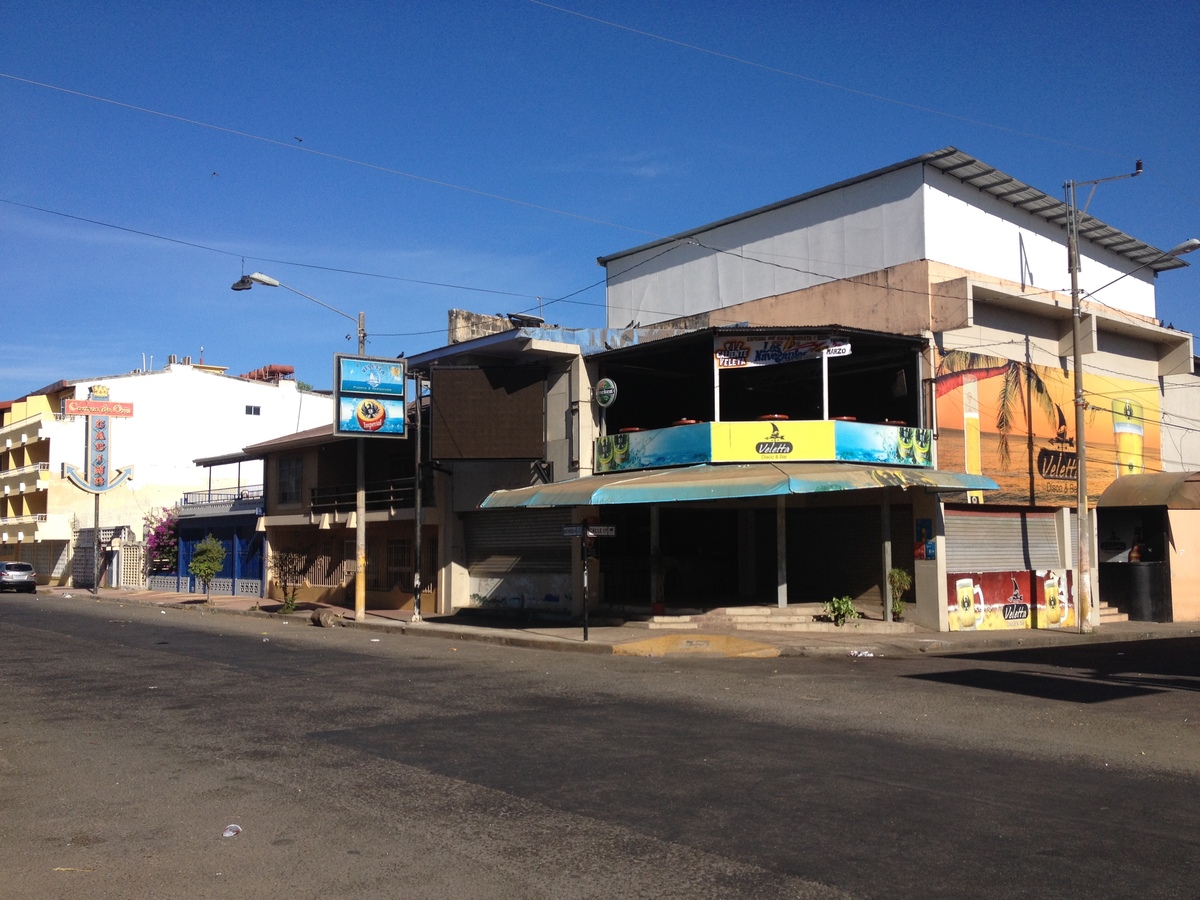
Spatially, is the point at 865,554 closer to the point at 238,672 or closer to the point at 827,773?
the point at 238,672

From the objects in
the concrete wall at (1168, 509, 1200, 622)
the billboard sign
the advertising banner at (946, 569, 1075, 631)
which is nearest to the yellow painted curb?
the advertising banner at (946, 569, 1075, 631)

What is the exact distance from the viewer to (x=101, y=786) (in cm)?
832

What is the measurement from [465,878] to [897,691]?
9.43m

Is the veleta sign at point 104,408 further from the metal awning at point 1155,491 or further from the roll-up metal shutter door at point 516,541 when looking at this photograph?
the metal awning at point 1155,491

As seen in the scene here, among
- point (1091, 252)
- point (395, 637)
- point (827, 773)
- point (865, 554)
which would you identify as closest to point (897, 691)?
point (827, 773)

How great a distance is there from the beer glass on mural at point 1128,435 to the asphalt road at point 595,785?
16594 mm

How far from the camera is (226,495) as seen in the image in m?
49.2

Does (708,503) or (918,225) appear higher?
(918,225)

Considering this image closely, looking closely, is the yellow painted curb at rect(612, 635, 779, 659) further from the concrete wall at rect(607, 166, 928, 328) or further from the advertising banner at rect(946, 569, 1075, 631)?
the concrete wall at rect(607, 166, 928, 328)

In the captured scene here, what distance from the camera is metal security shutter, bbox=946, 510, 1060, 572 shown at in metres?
24.6

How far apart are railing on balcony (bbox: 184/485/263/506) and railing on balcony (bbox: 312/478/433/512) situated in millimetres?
6684

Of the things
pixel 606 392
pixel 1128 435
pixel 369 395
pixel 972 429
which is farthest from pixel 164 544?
pixel 1128 435

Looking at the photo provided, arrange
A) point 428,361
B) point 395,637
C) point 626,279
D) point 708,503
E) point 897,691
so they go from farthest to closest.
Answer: point 626,279
point 428,361
point 708,503
point 395,637
point 897,691

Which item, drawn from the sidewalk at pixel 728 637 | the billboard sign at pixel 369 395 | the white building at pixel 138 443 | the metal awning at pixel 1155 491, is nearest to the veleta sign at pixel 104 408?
the white building at pixel 138 443
